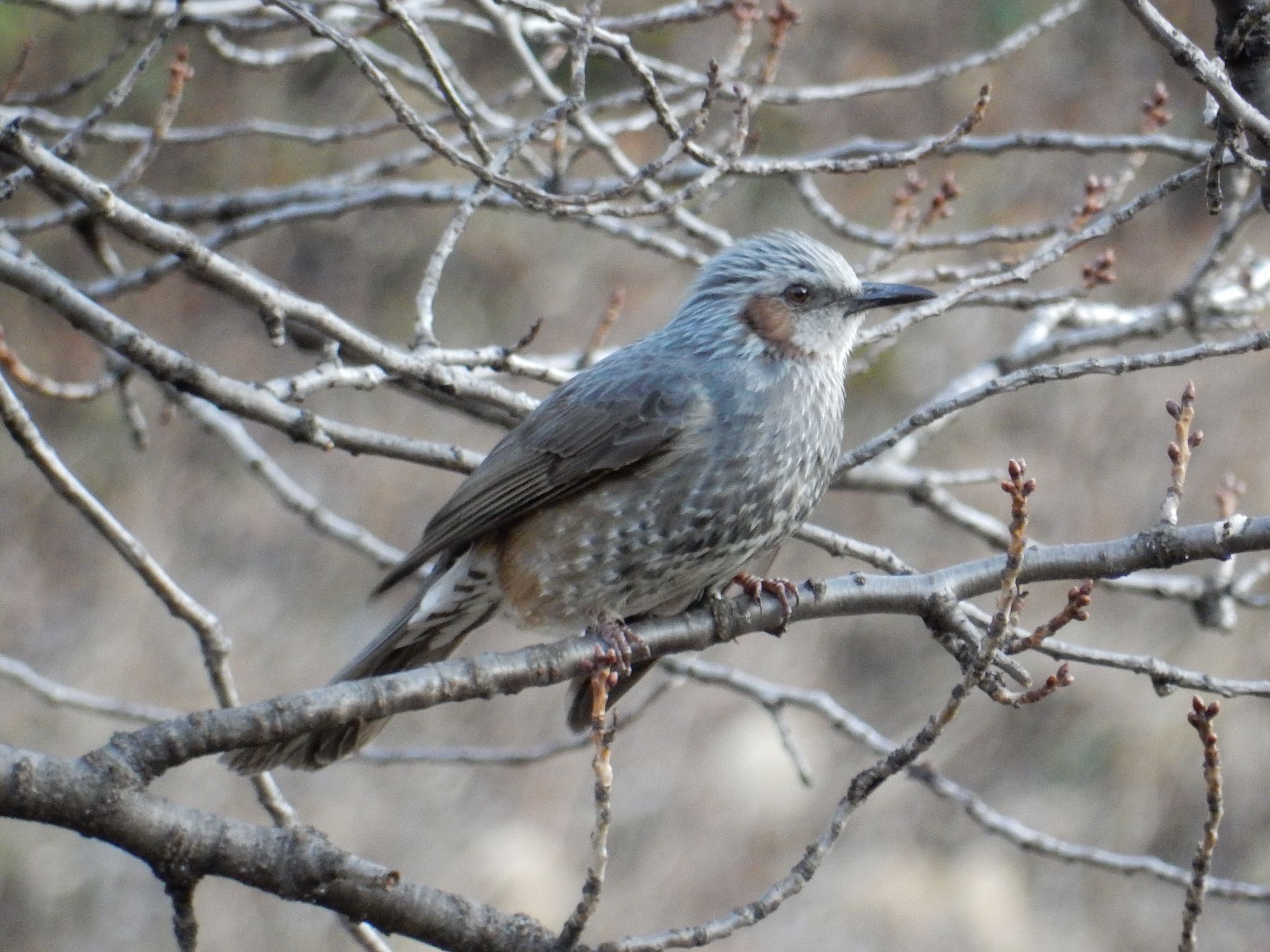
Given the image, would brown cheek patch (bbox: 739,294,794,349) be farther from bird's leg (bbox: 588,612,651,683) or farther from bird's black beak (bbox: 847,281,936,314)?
bird's leg (bbox: 588,612,651,683)

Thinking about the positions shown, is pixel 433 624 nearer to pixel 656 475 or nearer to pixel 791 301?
pixel 656 475

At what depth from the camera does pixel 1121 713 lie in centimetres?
1047

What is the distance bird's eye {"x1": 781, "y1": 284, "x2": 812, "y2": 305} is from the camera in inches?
177

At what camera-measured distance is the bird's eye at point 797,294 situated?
4492mm

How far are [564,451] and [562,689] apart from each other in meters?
6.01

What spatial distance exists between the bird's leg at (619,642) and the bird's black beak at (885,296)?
4.16 feet

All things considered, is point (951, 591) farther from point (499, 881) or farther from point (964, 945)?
point (964, 945)

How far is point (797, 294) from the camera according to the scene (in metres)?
4.50

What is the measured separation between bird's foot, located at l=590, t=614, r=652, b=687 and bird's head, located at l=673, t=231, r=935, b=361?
3.31 feet

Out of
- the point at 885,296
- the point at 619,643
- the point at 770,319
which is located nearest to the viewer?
the point at 619,643

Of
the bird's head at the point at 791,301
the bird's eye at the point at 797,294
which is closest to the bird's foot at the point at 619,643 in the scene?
the bird's head at the point at 791,301

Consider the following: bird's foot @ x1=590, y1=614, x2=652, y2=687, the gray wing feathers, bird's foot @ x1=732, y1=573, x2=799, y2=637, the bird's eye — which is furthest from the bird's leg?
the bird's eye

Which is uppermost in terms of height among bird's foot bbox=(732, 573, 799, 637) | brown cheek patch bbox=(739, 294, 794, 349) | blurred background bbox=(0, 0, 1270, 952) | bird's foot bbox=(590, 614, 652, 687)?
blurred background bbox=(0, 0, 1270, 952)

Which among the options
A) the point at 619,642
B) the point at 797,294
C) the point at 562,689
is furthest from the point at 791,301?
the point at 562,689
